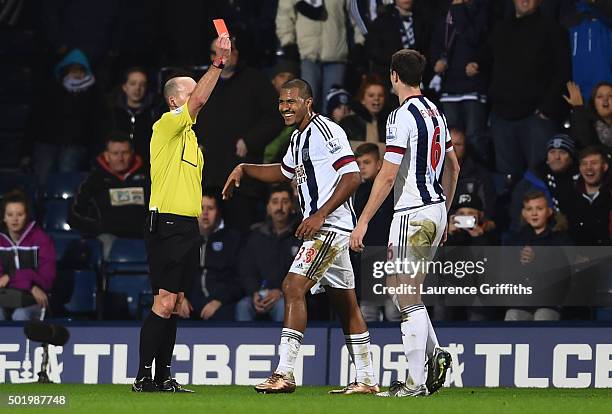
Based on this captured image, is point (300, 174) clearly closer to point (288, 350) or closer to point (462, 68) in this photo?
point (288, 350)

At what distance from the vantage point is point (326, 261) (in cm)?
983

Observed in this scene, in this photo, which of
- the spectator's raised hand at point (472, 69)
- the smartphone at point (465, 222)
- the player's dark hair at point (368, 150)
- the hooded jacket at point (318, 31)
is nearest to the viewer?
the smartphone at point (465, 222)

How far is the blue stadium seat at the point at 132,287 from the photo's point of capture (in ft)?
45.8

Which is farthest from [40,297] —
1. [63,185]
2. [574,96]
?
[574,96]

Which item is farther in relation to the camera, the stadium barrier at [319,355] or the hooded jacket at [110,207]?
the hooded jacket at [110,207]

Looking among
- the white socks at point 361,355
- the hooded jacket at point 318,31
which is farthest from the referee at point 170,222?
the hooded jacket at point 318,31

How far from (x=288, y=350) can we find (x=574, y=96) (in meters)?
6.23

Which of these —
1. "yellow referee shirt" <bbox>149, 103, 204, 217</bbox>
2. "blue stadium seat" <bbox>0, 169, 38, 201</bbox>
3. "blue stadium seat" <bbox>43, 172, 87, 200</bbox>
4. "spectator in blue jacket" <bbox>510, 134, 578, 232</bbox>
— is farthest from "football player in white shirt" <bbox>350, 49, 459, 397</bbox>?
"blue stadium seat" <bbox>0, 169, 38, 201</bbox>

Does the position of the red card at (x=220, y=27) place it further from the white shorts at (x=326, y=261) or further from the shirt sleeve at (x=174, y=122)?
the white shorts at (x=326, y=261)

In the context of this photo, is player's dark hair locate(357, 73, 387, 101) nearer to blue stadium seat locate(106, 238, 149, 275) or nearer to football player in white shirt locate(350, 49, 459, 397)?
blue stadium seat locate(106, 238, 149, 275)

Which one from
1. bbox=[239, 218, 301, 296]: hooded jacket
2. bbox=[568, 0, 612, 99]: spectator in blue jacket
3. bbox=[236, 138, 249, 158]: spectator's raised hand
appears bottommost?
bbox=[239, 218, 301, 296]: hooded jacket

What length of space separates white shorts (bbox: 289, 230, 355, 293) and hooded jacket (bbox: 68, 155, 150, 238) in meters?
4.82

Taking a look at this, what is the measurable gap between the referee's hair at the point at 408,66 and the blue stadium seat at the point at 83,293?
17.4 ft

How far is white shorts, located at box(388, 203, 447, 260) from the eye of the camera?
9.55 metres
